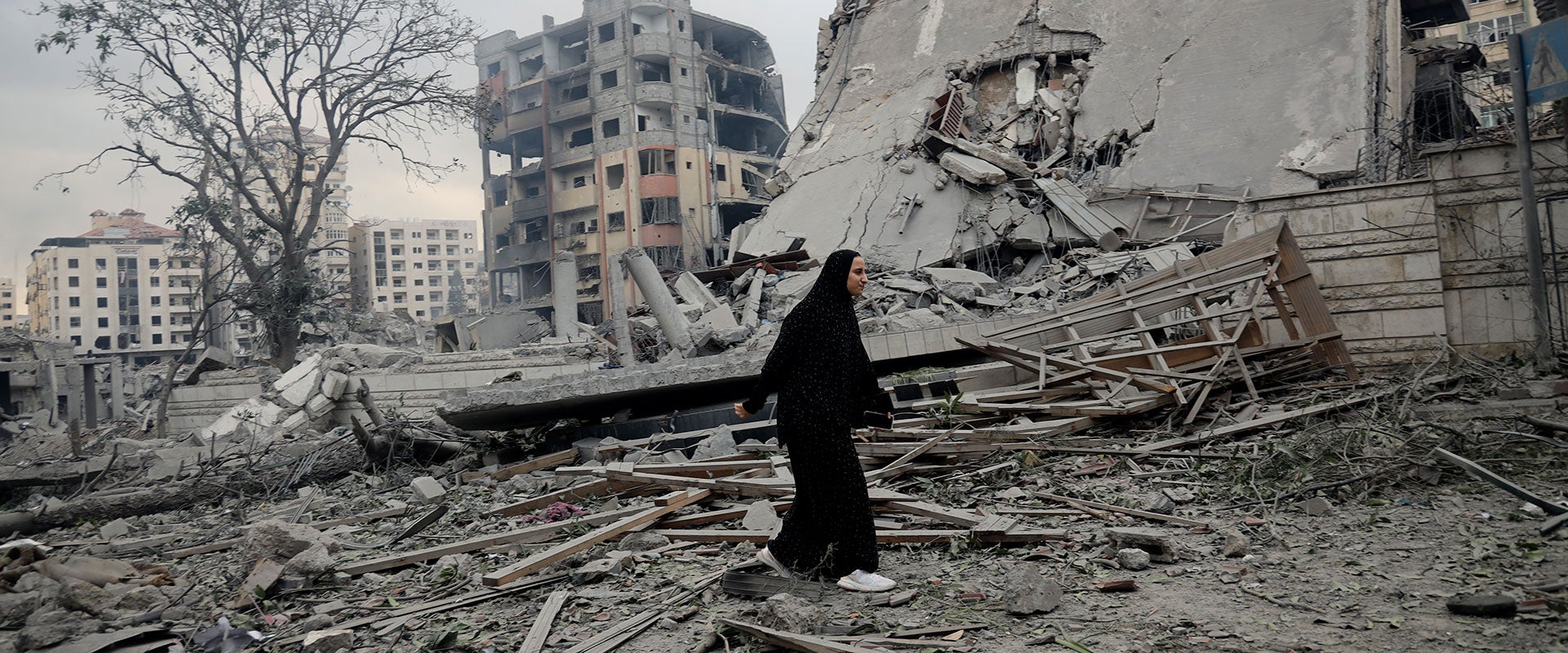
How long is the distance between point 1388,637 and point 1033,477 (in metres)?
2.95

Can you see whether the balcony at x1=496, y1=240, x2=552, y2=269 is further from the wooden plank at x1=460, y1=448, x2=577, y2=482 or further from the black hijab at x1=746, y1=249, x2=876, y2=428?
the black hijab at x1=746, y1=249, x2=876, y2=428

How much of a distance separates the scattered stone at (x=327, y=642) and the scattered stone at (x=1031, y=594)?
287 cm

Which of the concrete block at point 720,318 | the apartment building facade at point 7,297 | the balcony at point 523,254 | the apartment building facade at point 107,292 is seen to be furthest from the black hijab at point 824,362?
the apartment building facade at point 7,297

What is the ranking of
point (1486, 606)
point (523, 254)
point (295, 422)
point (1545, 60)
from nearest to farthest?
point (1486, 606) → point (1545, 60) → point (295, 422) → point (523, 254)

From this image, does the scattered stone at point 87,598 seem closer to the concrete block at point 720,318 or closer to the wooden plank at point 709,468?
the wooden plank at point 709,468

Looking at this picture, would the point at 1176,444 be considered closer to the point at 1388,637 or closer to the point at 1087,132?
the point at 1388,637

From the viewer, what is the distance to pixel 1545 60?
6496 mm

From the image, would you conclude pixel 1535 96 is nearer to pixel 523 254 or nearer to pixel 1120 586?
pixel 1120 586

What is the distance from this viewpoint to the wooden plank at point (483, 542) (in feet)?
17.3

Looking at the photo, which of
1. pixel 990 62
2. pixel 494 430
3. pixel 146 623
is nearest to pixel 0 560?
pixel 146 623

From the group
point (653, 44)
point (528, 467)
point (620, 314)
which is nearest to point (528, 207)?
point (653, 44)

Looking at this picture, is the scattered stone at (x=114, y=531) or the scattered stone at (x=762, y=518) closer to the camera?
the scattered stone at (x=762, y=518)

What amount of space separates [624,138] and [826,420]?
39.7m

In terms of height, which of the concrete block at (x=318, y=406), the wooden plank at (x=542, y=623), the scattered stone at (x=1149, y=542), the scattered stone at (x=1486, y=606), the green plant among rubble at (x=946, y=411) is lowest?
the wooden plank at (x=542, y=623)
